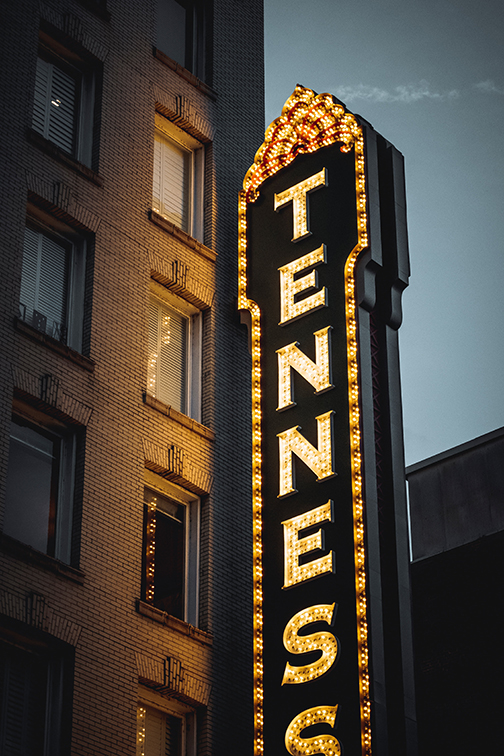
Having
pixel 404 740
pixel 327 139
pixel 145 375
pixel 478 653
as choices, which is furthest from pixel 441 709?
pixel 327 139

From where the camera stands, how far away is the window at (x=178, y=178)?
87.4 ft

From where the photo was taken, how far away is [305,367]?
878 inches

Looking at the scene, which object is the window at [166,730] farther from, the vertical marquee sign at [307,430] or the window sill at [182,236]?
the window sill at [182,236]

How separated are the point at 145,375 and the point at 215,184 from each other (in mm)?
5683

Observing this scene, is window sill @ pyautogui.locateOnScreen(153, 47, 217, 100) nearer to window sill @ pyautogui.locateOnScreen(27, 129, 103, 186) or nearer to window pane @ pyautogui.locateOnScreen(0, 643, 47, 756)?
window sill @ pyautogui.locateOnScreen(27, 129, 103, 186)

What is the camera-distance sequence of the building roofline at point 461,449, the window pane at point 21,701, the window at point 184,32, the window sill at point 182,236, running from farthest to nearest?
the building roofline at point 461,449 → the window at point 184,32 → the window sill at point 182,236 → the window pane at point 21,701

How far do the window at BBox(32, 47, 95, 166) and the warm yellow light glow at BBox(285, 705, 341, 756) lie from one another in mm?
11629

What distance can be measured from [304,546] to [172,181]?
32.2ft

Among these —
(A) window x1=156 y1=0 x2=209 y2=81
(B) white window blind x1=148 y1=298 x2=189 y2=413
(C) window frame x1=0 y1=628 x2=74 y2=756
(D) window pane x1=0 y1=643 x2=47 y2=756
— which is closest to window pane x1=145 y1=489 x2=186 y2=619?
(B) white window blind x1=148 y1=298 x2=189 y2=413

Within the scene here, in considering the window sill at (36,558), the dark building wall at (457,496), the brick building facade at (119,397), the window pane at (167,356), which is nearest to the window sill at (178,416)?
the brick building facade at (119,397)

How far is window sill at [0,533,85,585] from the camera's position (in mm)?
19156

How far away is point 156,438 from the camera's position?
23062mm

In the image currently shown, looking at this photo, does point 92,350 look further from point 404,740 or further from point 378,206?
point 404,740

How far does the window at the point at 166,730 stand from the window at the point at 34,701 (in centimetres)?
198
